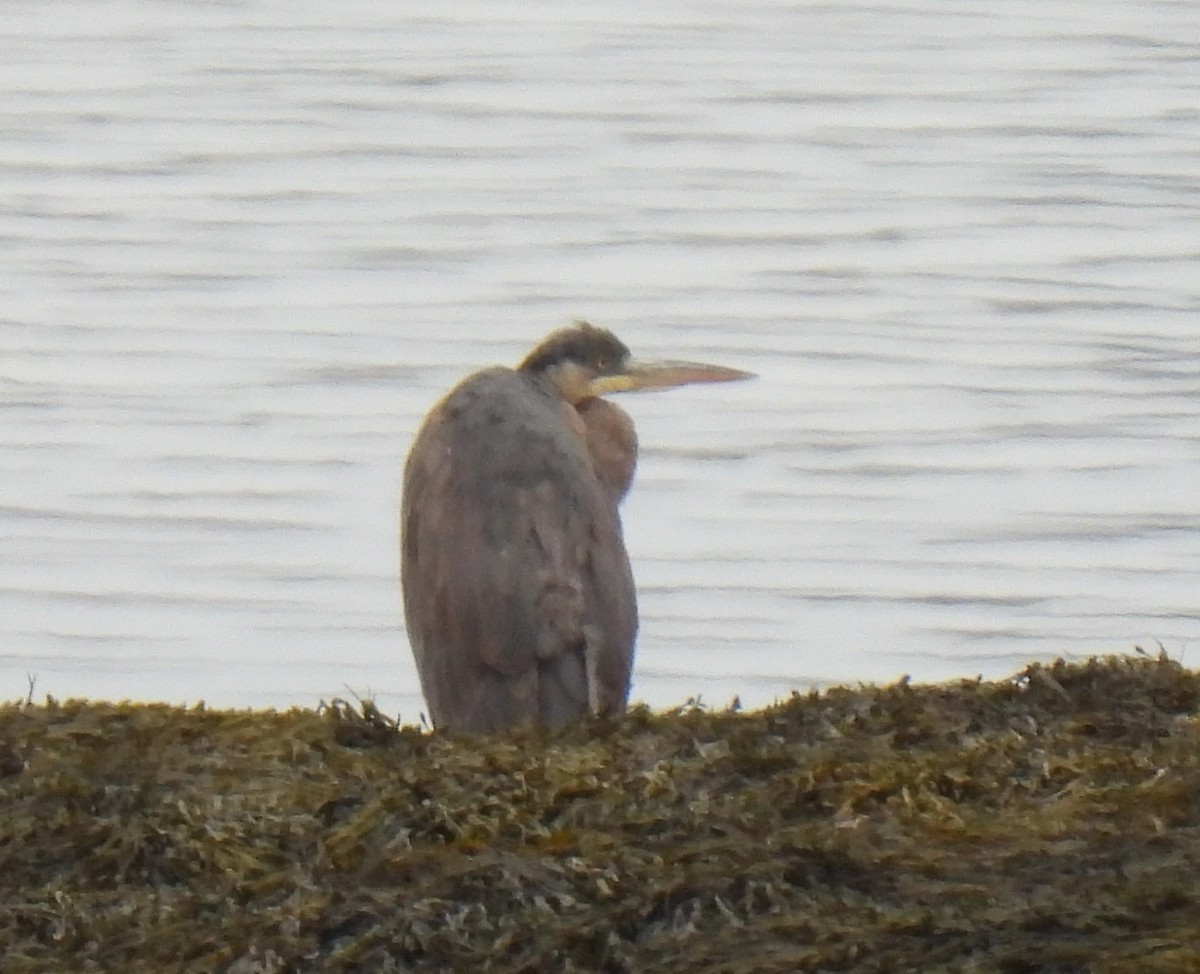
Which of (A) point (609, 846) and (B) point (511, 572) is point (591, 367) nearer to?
(B) point (511, 572)

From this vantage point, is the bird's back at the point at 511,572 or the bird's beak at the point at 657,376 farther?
the bird's beak at the point at 657,376

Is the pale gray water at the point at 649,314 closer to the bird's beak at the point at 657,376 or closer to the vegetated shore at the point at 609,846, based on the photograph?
the bird's beak at the point at 657,376

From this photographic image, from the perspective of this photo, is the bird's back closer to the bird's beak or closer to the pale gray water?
the bird's beak

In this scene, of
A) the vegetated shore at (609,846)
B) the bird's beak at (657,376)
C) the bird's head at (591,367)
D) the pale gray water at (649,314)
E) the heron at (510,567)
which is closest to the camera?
the vegetated shore at (609,846)

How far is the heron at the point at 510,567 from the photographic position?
5.22m

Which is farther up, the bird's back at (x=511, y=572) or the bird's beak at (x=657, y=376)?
the bird's beak at (x=657, y=376)

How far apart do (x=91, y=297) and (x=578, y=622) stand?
8349 millimetres

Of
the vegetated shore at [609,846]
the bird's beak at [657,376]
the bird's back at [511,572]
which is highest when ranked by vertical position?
the bird's beak at [657,376]

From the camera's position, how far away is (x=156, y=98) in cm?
1809

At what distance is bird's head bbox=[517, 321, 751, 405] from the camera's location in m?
6.67

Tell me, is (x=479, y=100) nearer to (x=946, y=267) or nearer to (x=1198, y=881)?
(x=946, y=267)

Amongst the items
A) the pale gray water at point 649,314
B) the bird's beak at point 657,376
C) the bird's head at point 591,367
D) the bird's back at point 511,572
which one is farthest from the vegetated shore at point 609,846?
the pale gray water at point 649,314

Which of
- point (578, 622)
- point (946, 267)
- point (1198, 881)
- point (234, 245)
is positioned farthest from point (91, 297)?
point (1198, 881)

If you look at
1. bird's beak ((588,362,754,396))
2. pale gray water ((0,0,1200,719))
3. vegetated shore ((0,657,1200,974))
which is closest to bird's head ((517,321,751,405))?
bird's beak ((588,362,754,396))
